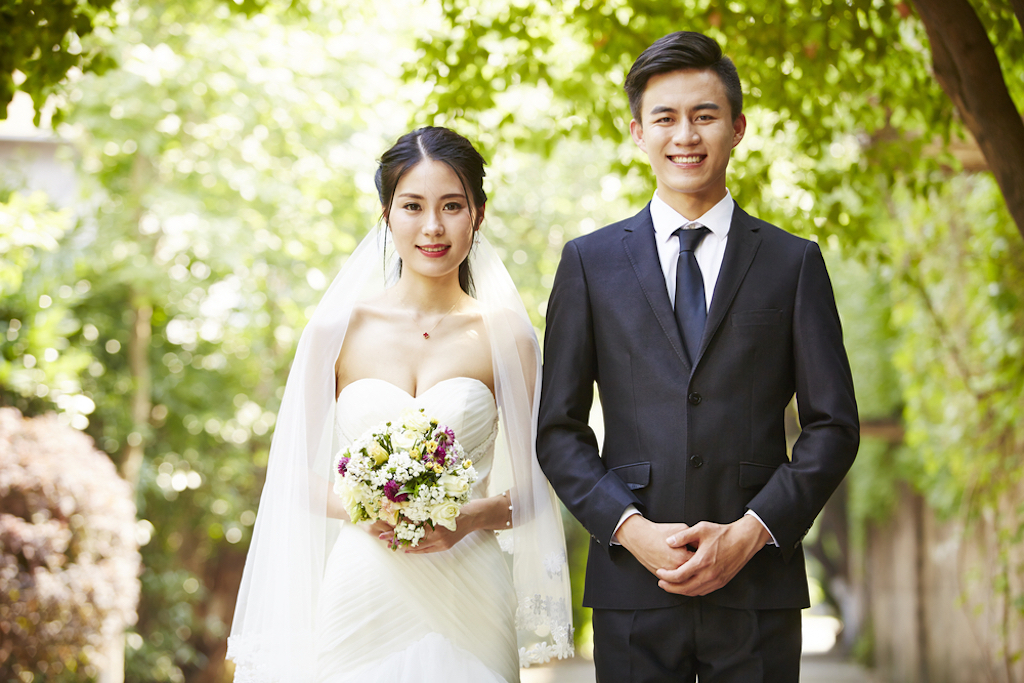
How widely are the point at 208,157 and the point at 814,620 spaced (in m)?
35.4

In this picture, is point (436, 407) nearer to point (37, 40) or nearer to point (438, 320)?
point (438, 320)

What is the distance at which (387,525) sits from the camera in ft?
8.79

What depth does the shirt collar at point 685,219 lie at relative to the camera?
2598 mm

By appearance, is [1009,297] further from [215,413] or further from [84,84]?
[84,84]

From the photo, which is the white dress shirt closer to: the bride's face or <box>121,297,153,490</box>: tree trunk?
the bride's face

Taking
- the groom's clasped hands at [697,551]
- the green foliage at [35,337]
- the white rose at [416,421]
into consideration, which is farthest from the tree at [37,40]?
the groom's clasped hands at [697,551]

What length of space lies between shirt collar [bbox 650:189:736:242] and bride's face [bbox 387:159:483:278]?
613 millimetres

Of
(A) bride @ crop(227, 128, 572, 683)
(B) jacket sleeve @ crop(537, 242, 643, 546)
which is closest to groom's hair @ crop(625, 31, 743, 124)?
(B) jacket sleeve @ crop(537, 242, 643, 546)

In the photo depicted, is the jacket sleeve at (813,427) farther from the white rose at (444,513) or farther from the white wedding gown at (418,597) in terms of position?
the white wedding gown at (418,597)

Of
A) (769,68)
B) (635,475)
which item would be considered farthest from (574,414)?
(769,68)

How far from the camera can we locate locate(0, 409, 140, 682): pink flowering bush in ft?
20.5

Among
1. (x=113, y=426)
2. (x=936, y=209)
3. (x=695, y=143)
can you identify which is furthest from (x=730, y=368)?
(x=113, y=426)

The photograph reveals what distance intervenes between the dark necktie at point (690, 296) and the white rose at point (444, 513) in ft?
2.52

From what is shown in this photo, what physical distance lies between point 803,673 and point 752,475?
46.4 ft
